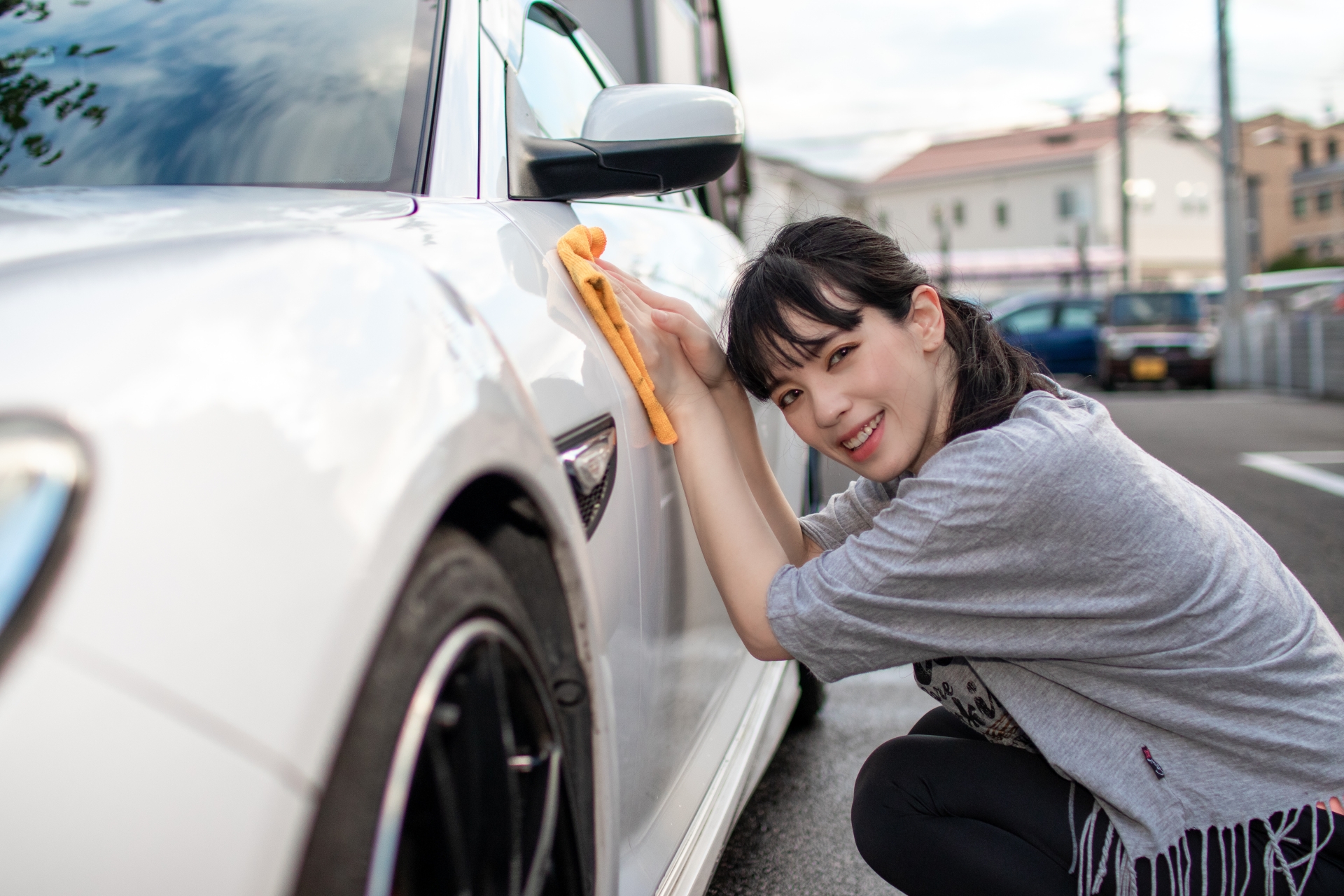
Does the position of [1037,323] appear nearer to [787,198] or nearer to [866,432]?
[787,198]

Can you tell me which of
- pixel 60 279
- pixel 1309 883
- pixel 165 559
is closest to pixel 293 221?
pixel 60 279

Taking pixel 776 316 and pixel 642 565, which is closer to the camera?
pixel 642 565

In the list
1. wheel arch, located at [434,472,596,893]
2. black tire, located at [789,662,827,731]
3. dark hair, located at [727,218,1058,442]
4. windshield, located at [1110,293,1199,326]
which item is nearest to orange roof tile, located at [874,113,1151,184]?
windshield, located at [1110,293,1199,326]

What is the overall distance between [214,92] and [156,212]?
575mm

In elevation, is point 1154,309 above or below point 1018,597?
below

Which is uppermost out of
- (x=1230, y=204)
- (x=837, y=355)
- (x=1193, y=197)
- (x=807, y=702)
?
(x=1193, y=197)

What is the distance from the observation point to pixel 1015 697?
4.88ft

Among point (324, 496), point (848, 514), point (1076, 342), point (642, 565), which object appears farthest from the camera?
point (1076, 342)

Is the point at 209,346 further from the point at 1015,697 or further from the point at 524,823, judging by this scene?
the point at 1015,697

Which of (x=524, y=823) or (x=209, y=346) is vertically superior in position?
(x=209, y=346)

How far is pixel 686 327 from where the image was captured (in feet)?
5.14

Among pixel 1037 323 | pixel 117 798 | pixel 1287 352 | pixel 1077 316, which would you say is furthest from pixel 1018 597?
pixel 1077 316

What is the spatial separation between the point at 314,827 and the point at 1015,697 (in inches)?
44.1

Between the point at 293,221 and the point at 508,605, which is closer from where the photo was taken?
the point at 508,605
